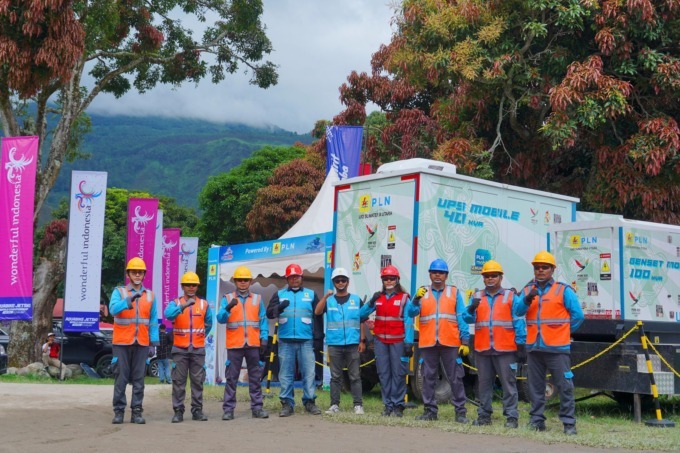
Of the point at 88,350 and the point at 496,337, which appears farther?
the point at 88,350

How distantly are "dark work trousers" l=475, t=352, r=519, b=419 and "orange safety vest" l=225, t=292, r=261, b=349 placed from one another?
117 inches

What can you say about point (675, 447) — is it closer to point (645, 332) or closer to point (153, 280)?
point (645, 332)

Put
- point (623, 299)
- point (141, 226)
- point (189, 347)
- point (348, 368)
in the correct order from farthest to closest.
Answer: point (141, 226) < point (623, 299) < point (348, 368) < point (189, 347)

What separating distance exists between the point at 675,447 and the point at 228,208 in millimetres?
40680

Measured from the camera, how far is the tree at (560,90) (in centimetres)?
1777

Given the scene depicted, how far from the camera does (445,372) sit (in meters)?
11.6

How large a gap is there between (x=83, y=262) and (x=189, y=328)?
30.7 feet

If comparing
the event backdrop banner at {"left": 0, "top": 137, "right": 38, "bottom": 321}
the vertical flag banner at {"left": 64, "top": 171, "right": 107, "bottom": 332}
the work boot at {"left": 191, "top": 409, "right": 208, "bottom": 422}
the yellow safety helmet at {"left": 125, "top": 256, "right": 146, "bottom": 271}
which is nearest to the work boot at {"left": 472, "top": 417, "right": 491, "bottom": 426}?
the work boot at {"left": 191, "top": 409, "right": 208, "bottom": 422}

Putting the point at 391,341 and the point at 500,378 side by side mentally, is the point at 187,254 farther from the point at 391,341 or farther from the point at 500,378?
the point at 500,378

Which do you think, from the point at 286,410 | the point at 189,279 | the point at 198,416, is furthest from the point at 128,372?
the point at 286,410

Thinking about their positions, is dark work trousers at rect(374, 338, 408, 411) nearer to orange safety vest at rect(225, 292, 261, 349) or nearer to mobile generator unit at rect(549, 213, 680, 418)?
→ orange safety vest at rect(225, 292, 261, 349)

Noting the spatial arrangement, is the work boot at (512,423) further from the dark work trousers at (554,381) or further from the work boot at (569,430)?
the work boot at (569,430)

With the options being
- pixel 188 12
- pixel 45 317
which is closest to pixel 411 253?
pixel 45 317

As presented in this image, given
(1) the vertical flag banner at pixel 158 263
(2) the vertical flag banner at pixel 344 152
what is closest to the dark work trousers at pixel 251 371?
(2) the vertical flag banner at pixel 344 152
